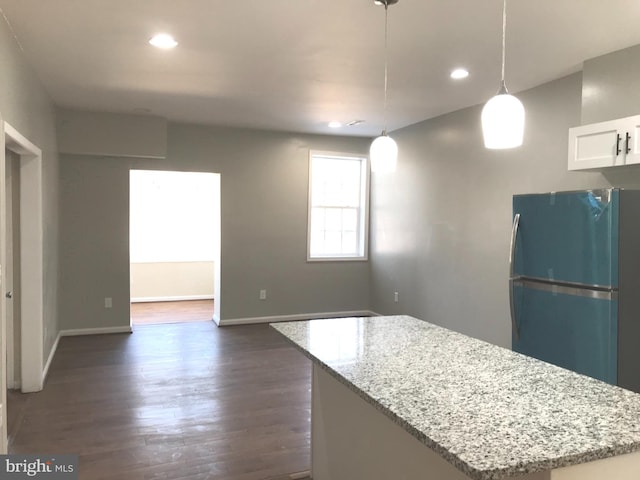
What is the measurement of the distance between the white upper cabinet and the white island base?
7.66 feet

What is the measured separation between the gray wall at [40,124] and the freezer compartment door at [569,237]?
3364 mm

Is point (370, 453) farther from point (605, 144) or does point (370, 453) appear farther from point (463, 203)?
point (463, 203)

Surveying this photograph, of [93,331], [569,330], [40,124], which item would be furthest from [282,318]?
[569,330]

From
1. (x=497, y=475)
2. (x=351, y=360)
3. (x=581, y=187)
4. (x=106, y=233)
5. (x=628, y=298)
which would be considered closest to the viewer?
(x=497, y=475)

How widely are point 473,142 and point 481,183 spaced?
1.47ft

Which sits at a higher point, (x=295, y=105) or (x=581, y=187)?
(x=295, y=105)

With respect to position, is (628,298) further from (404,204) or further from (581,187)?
(404,204)

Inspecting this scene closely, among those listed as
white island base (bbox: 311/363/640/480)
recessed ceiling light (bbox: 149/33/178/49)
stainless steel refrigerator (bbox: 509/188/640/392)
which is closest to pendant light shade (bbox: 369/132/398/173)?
white island base (bbox: 311/363/640/480)

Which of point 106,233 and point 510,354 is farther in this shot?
point 106,233

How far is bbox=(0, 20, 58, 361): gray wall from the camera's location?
9.75ft

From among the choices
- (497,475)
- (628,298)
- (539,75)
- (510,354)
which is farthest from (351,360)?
(539,75)

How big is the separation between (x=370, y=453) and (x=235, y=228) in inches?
189

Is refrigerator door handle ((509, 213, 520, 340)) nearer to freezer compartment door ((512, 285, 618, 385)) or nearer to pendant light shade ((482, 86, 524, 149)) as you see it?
freezer compartment door ((512, 285, 618, 385))

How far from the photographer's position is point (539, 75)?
384 cm
